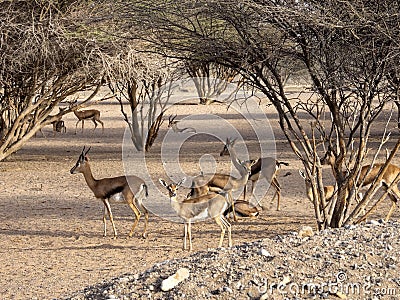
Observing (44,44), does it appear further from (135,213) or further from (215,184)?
(135,213)

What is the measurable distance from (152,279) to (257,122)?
108 ft

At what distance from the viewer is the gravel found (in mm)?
5484

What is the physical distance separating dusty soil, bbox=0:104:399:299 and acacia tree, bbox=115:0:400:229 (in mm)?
2191

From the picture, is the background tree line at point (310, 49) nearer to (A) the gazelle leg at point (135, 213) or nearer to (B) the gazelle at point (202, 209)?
(B) the gazelle at point (202, 209)

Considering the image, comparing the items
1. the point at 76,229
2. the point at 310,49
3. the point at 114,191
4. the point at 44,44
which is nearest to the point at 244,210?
the point at 114,191

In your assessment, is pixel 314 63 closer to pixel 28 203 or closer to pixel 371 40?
pixel 371 40

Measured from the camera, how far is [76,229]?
13047 millimetres

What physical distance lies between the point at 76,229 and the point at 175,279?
7519 millimetres

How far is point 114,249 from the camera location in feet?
37.8

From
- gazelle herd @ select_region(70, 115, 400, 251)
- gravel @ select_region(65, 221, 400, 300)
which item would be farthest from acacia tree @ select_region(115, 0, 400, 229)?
gravel @ select_region(65, 221, 400, 300)

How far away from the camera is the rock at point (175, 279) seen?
5684 mm

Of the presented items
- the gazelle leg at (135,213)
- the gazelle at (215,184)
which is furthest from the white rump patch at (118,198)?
the gazelle at (215,184)

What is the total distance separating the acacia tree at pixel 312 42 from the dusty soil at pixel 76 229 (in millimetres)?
2191

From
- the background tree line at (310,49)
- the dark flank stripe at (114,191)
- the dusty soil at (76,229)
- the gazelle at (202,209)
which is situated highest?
the background tree line at (310,49)
